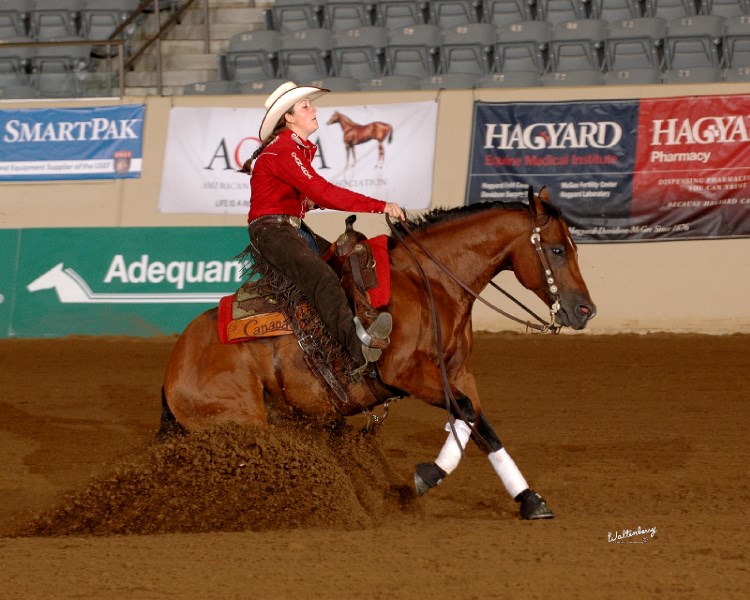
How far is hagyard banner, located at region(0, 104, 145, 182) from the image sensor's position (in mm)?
13891

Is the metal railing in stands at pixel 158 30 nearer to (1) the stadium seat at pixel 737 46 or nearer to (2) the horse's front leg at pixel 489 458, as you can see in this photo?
(1) the stadium seat at pixel 737 46

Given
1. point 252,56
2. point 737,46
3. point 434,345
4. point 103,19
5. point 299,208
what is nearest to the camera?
point 434,345

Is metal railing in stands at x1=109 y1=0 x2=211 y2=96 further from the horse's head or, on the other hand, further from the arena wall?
the horse's head

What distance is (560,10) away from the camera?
15.4m

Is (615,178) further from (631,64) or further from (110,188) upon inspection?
(110,188)

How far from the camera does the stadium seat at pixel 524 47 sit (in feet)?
48.5

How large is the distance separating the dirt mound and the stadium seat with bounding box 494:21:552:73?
9.83 metres

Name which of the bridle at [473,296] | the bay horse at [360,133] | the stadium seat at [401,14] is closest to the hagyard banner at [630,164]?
the bay horse at [360,133]

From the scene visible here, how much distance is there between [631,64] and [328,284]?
9775 mm

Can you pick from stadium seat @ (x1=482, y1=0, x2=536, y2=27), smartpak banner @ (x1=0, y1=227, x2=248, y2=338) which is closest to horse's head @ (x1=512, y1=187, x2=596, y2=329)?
smartpak banner @ (x1=0, y1=227, x2=248, y2=338)

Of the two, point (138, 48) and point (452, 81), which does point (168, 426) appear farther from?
point (138, 48)

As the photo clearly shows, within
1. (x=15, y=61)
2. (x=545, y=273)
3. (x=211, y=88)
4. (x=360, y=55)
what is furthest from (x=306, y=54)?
(x=545, y=273)

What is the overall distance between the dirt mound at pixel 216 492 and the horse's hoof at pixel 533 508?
3.00ft

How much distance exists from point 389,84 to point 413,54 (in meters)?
0.96
